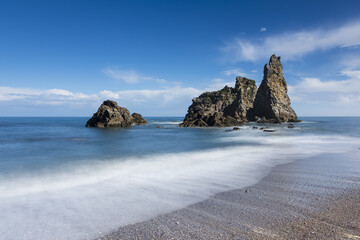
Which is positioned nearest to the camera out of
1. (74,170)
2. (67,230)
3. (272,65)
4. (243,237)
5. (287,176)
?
(243,237)

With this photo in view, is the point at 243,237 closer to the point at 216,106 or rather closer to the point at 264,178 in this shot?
the point at 264,178

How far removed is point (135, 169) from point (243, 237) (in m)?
8.79

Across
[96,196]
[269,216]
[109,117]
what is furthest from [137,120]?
[269,216]

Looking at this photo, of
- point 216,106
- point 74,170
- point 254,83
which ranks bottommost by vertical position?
point 74,170

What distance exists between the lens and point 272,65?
9225 cm

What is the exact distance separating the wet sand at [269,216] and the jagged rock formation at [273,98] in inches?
3228

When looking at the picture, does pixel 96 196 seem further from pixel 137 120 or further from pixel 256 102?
pixel 256 102

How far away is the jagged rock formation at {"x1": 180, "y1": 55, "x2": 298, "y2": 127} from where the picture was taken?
86500mm

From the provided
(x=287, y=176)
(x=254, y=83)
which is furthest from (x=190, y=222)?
(x=254, y=83)

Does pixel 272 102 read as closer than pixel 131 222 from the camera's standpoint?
No

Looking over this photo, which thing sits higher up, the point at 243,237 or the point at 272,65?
the point at 272,65

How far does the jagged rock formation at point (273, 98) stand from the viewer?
8644 cm

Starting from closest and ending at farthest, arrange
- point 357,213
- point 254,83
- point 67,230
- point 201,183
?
1. point 67,230
2. point 357,213
3. point 201,183
4. point 254,83

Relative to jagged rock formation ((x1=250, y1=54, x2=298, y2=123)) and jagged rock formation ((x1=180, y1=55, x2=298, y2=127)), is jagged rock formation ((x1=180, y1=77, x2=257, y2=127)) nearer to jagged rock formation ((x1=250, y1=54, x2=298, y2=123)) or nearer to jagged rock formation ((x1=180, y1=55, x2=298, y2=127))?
jagged rock formation ((x1=180, y1=55, x2=298, y2=127))
